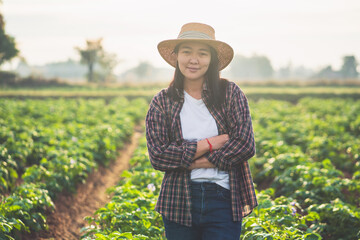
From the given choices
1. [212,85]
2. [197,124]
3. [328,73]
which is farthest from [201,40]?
[328,73]

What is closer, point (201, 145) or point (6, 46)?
point (201, 145)

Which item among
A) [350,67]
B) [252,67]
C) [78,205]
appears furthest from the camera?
[252,67]

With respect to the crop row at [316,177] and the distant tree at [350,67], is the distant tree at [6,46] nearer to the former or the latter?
the crop row at [316,177]

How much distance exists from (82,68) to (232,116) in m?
189

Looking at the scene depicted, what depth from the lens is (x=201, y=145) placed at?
2.03 metres

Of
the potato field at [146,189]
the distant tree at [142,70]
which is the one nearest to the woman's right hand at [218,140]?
the potato field at [146,189]

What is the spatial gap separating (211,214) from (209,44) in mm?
1189

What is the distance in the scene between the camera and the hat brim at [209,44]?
2153 mm

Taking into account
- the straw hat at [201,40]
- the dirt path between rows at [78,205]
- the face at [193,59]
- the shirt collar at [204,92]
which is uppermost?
the straw hat at [201,40]

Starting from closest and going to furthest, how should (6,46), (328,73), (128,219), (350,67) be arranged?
(128,219) < (6,46) < (350,67) < (328,73)

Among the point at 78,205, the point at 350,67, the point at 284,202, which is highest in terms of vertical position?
the point at 350,67

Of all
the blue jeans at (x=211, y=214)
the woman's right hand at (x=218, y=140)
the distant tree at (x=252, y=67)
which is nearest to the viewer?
the blue jeans at (x=211, y=214)

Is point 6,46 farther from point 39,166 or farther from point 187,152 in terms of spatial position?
point 187,152

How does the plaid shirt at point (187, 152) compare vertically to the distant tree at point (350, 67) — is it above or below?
below
